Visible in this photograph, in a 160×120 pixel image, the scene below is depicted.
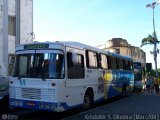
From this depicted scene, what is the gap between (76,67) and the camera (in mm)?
14750

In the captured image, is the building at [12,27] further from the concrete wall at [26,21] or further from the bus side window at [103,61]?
the bus side window at [103,61]

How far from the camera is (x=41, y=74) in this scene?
13633 mm

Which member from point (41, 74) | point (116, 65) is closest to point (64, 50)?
point (41, 74)

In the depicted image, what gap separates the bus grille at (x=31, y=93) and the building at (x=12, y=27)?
986 centimetres

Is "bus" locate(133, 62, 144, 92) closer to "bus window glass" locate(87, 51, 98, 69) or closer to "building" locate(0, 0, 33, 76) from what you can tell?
"building" locate(0, 0, 33, 76)

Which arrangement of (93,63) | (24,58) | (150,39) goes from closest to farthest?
(24,58)
(93,63)
(150,39)

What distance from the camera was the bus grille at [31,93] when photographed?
13539mm

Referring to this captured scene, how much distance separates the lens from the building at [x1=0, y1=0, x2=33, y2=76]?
2480cm

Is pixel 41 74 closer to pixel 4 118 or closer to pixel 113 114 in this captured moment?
pixel 4 118

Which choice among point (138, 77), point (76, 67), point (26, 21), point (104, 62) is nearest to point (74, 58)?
point (76, 67)

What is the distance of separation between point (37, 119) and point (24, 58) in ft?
8.02

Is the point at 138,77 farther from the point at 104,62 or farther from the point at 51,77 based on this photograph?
the point at 51,77

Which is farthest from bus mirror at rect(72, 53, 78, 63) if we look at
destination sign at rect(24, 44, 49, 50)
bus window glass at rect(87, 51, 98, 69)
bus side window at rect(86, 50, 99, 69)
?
bus window glass at rect(87, 51, 98, 69)

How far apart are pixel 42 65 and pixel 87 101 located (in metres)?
3.54
